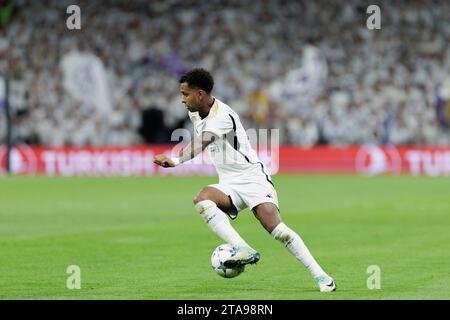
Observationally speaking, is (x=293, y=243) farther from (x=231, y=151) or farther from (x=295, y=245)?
(x=231, y=151)

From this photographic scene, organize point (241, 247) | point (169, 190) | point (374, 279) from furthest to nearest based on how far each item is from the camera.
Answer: point (169, 190) < point (374, 279) < point (241, 247)

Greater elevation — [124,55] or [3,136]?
[124,55]

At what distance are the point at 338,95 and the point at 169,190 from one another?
1328 cm

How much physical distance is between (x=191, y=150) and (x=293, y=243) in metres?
1.52

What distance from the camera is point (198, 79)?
1259cm

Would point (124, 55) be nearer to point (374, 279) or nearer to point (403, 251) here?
point (403, 251)

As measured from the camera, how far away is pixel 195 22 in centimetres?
4803

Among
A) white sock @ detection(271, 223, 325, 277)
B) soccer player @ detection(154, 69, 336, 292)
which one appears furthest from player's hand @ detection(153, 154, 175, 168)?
white sock @ detection(271, 223, 325, 277)

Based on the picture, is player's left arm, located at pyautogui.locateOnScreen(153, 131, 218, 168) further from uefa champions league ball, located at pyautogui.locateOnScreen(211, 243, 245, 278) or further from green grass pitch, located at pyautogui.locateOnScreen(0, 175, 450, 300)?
green grass pitch, located at pyautogui.locateOnScreen(0, 175, 450, 300)

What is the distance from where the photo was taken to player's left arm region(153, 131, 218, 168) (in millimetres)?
11939

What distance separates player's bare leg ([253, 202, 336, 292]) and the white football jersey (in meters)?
0.48

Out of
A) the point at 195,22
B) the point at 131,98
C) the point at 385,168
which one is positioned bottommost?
the point at 385,168

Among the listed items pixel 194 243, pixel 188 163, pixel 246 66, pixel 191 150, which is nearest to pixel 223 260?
pixel 191 150
